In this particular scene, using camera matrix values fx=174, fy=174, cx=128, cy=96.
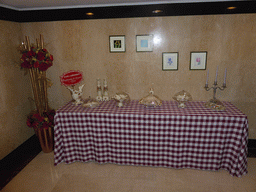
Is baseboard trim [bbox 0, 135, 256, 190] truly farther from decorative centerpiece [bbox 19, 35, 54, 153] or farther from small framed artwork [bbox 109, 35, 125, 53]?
small framed artwork [bbox 109, 35, 125, 53]

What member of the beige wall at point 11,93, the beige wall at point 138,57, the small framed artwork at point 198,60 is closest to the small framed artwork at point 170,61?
the beige wall at point 138,57

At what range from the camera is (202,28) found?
2.85 m

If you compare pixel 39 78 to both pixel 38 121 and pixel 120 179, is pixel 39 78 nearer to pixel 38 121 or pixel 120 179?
pixel 38 121

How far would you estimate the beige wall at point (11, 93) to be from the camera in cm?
279

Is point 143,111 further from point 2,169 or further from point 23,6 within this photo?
point 23,6

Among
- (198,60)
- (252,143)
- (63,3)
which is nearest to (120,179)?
(198,60)

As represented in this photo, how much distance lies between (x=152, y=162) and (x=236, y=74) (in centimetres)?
204

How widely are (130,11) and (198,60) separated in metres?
1.40

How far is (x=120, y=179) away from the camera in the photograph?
7.91 ft

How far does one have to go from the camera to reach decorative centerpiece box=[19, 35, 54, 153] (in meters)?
2.62

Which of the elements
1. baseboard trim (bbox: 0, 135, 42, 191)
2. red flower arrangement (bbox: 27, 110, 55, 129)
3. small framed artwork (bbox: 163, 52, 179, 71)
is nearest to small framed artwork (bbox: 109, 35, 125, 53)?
small framed artwork (bbox: 163, 52, 179, 71)

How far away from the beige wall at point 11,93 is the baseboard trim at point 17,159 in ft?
0.29

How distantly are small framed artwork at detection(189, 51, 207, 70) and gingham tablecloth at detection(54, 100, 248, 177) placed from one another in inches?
27.2

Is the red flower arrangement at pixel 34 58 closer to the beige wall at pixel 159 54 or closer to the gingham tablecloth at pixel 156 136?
the beige wall at pixel 159 54
